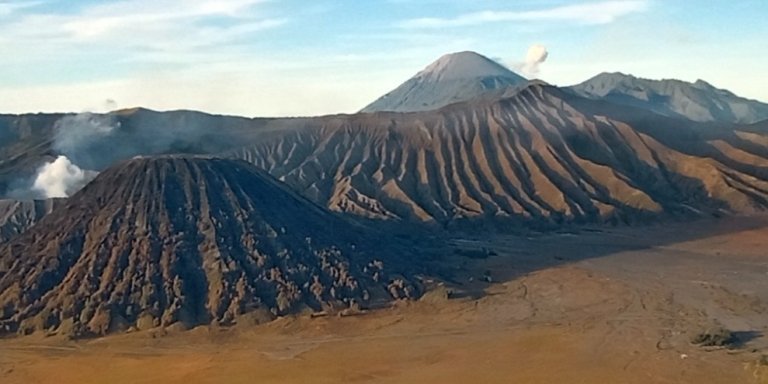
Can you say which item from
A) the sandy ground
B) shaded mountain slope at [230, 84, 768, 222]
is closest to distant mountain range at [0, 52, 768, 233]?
shaded mountain slope at [230, 84, 768, 222]

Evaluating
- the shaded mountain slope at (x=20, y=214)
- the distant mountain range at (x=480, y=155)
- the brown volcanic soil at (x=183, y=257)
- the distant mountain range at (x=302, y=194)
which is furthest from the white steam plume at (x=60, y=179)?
the brown volcanic soil at (x=183, y=257)

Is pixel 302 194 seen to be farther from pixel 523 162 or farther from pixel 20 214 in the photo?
pixel 523 162

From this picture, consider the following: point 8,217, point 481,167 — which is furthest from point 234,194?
point 481,167

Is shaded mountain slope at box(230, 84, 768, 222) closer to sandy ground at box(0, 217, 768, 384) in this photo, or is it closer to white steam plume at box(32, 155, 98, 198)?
white steam plume at box(32, 155, 98, 198)

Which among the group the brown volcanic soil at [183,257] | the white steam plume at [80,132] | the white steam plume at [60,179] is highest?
the white steam plume at [80,132]

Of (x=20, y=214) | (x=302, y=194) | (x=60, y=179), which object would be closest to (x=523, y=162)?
(x=302, y=194)

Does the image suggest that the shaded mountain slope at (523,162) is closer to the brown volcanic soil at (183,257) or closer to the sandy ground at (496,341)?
the brown volcanic soil at (183,257)
